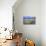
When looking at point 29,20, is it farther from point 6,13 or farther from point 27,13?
point 6,13

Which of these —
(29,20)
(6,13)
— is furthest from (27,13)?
(6,13)

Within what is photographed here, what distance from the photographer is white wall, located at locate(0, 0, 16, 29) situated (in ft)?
12.8

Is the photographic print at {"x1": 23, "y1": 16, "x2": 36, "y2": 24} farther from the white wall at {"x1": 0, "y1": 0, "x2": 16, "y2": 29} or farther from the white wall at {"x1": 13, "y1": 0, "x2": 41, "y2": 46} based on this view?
the white wall at {"x1": 0, "y1": 0, "x2": 16, "y2": 29}

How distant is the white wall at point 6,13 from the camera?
12.8 feet

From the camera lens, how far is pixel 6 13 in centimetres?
397

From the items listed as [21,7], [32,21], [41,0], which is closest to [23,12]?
[21,7]

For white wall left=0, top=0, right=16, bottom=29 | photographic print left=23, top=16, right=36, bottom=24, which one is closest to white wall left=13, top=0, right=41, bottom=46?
photographic print left=23, top=16, right=36, bottom=24

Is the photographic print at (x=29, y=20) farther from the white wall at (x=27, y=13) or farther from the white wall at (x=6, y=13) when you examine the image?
the white wall at (x=6, y=13)

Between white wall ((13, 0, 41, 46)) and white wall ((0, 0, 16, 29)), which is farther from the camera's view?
white wall ((13, 0, 41, 46))

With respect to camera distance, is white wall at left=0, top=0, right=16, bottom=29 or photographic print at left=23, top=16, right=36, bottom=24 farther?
photographic print at left=23, top=16, right=36, bottom=24

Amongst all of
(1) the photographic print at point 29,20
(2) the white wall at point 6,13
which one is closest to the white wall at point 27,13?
(1) the photographic print at point 29,20

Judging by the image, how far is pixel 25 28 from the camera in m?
5.22

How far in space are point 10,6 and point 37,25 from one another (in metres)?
1.87

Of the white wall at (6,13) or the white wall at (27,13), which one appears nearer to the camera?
the white wall at (6,13)
